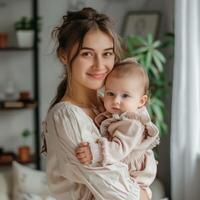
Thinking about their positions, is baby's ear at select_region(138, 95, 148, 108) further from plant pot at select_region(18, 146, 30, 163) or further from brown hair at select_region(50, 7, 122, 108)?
plant pot at select_region(18, 146, 30, 163)

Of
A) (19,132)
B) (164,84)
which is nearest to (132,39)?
(164,84)

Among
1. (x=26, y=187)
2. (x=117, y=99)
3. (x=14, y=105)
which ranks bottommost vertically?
(x=26, y=187)

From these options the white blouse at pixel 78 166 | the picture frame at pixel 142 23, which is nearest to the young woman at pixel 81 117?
the white blouse at pixel 78 166

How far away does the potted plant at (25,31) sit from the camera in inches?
132

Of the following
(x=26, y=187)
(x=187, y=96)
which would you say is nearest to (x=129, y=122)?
(x=187, y=96)

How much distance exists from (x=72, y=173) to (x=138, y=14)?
261 centimetres

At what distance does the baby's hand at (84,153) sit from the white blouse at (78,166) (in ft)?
0.04

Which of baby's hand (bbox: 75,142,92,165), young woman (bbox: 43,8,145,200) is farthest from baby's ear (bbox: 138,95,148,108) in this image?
baby's hand (bbox: 75,142,92,165)

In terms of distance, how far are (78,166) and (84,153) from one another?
42mm

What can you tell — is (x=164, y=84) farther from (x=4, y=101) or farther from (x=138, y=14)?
(x=4, y=101)

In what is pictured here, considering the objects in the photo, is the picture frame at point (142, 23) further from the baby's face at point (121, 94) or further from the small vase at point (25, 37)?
the baby's face at point (121, 94)

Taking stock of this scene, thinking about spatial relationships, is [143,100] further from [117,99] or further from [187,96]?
[187,96]

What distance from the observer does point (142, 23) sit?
11.7 ft

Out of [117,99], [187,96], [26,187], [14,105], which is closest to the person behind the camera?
[117,99]
